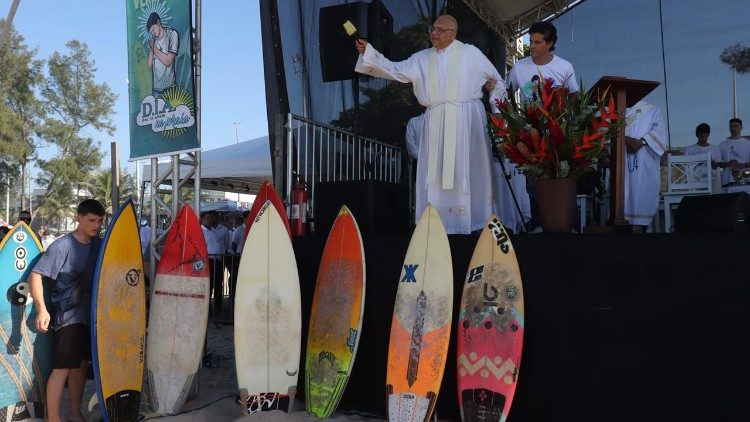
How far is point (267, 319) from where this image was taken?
11.1 feet

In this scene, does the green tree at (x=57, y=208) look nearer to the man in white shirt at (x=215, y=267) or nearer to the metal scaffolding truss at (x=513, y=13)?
the man in white shirt at (x=215, y=267)

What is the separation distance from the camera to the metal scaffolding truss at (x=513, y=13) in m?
7.69

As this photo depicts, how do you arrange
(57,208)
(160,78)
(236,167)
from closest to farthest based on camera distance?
(160,78) → (236,167) → (57,208)

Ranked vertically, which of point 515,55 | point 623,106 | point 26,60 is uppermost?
point 26,60

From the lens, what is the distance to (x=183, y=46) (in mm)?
3930

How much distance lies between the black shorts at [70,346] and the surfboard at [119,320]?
148 millimetres

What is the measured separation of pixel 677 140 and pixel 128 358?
269 inches

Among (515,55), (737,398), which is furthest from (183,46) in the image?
(515,55)

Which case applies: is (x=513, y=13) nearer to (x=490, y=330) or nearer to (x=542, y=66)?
(x=542, y=66)

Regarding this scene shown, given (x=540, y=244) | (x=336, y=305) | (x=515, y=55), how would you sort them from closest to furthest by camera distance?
(x=540, y=244) < (x=336, y=305) < (x=515, y=55)

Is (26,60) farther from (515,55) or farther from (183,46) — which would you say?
(183,46)

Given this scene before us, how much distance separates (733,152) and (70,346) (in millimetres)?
5901

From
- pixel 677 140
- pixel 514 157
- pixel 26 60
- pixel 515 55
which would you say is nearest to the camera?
pixel 514 157

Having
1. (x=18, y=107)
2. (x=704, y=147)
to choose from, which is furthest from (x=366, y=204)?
(x=18, y=107)
